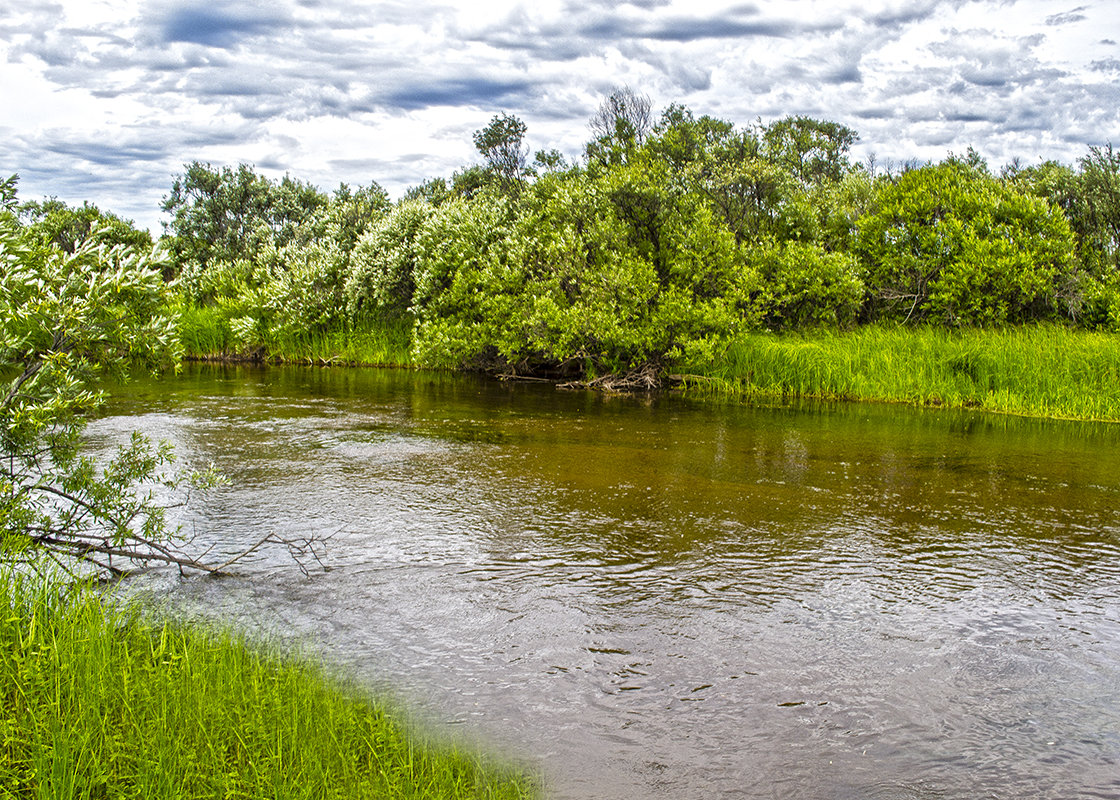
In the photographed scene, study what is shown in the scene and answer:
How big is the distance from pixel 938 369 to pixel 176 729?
1886 centimetres

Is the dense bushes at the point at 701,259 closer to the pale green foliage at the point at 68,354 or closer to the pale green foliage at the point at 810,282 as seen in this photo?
the pale green foliage at the point at 810,282

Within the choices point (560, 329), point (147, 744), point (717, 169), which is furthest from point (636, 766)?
point (717, 169)

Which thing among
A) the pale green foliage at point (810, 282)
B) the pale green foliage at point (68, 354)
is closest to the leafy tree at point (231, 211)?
the pale green foliage at point (810, 282)

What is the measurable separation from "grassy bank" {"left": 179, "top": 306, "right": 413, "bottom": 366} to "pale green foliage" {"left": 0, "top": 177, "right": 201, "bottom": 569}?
22046mm

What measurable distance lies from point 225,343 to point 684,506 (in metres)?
25.8

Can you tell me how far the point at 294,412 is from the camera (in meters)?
17.2

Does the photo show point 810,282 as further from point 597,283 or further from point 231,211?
point 231,211

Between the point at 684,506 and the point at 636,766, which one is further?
the point at 684,506

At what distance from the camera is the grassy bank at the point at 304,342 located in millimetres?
29828

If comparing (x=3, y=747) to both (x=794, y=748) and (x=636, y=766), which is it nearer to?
(x=636, y=766)

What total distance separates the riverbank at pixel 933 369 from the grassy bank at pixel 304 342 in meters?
11.2

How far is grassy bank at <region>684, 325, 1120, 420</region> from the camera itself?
17.9m

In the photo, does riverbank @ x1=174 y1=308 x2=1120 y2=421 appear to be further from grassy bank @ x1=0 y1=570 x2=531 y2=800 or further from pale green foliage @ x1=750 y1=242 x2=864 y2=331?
grassy bank @ x1=0 y1=570 x2=531 y2=800

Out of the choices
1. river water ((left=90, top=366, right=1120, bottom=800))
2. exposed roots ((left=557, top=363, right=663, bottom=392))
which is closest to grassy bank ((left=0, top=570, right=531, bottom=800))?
river water ((left=90, top=366, right=1120, bottom=800))
